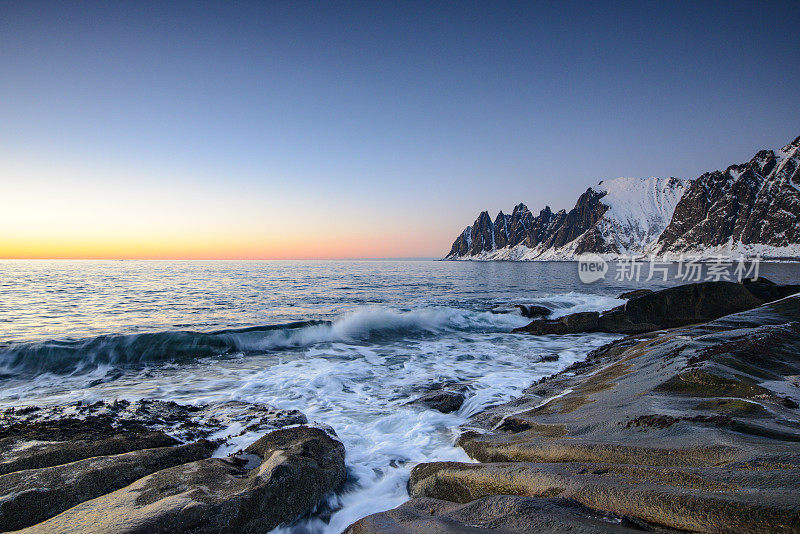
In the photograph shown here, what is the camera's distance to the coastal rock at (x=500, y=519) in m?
2.18

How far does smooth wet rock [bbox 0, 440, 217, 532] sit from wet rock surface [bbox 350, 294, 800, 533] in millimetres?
2658

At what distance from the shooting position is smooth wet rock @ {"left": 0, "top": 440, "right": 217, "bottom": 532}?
3.17m

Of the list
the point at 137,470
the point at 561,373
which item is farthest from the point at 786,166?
the point at 137,470

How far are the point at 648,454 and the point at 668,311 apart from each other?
16.1 meters

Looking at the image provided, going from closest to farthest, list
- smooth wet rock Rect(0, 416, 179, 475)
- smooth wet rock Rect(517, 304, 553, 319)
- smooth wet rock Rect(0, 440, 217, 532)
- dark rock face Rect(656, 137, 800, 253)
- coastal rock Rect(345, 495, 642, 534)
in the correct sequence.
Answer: coastal rock Rect(345, 495, 642, 534)
smooth wet rock Rect(0, 440, 217, 532)
smooth wet rock Rect(0, 416, 179, 475)
smooth wet rock Rect(517, 304, 553, 319)
dark rock face Rect(656, 137, 800, 253)

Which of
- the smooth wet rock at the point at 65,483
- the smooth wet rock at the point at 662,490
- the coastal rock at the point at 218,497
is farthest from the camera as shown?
the smooth wet rock at the point at 65,483

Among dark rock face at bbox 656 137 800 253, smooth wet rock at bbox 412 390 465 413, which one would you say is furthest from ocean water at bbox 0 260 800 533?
dark rock face at bbox 656 137 800 253

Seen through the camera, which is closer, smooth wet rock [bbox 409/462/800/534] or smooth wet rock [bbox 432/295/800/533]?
smooth wet rock [bbox 409/462/800/534]

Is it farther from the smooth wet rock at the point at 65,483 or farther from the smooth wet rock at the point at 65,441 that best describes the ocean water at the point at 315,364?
the smooth wet rock at the point at 65,483

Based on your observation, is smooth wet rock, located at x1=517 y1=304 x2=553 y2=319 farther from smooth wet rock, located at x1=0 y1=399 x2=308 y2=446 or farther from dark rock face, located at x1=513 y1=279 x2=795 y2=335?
smooth wet rock, located at x1=0 y1=399 x2=308 y2=446

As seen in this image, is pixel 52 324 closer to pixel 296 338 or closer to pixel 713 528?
pixel 296 338

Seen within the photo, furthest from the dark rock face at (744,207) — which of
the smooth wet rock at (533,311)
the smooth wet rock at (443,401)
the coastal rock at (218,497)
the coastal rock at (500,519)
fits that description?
the coastal rock at (218,497)

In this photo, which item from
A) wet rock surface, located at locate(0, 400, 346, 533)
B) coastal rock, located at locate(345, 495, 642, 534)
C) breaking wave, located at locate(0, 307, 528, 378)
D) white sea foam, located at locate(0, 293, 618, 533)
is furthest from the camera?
breaking wave, located at locate(0, 307, 528, 378)

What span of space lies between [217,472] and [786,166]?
207432 millimetres
